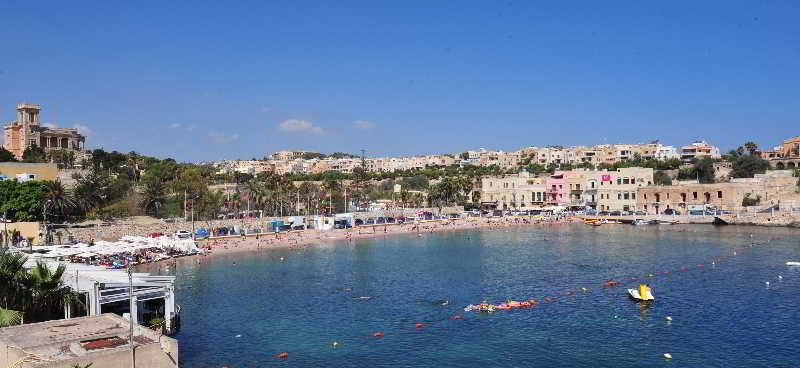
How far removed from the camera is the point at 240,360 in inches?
939

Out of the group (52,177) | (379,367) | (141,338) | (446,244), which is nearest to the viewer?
(141,338)

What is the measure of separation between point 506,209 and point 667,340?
249 ft

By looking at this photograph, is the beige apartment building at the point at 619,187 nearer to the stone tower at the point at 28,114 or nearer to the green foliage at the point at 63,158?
the green foliage at the point at 63,158

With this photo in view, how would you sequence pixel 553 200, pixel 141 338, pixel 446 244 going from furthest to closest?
pixel 553 200, pixel 446 244, pixel 141 338

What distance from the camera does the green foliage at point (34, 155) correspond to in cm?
9699

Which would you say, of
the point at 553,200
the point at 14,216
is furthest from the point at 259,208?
the point at 553,200

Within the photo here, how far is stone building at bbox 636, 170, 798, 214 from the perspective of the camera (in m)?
84.6

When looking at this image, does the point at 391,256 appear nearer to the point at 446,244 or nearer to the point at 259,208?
the point at 446,244

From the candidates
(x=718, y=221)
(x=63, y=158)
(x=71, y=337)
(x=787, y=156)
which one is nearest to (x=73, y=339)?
(x=71, y=337)

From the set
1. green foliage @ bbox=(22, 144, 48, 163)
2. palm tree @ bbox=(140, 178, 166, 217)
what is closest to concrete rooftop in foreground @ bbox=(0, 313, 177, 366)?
palm tree @ bbox=(140, 178, 166, 217)

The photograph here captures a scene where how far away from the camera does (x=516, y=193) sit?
101250mm

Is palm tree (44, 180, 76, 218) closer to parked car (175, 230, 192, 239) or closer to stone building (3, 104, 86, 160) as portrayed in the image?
parked car (175, 230, 192, 239)

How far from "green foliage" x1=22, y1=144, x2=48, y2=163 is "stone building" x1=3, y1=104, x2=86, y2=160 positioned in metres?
5.39

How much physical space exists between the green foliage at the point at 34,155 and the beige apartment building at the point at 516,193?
2662 inches
